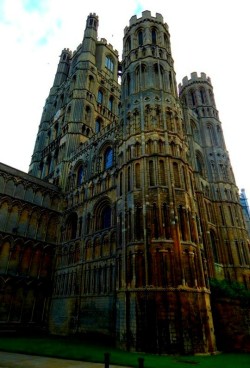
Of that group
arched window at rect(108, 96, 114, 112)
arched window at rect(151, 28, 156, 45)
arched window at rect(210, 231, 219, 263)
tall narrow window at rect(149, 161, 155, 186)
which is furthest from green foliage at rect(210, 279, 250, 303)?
arched window at rect(108, 96, 114, 112)

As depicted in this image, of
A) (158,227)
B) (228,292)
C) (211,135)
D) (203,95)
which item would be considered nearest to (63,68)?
(203,95)

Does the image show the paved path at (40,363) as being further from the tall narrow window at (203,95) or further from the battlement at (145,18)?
the tall narrow window at (203,95)

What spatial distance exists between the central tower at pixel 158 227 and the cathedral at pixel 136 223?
3.0 inches

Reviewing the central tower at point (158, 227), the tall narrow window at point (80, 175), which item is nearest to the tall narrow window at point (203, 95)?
the central tower at point (158, 227)

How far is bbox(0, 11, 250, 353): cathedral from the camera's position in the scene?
16.2m

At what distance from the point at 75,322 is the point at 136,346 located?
9.57 m

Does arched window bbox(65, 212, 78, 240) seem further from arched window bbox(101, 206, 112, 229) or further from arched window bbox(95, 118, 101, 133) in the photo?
arched window bbox(95, 118, 101, 133)

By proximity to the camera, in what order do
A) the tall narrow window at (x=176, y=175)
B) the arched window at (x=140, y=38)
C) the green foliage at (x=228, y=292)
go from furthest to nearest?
1. the arched window at (x=140, y=38)
2. the tall narrow window at (x=176, y=175)
3. the green foliage at (x=228, y=292)

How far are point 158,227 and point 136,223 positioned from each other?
170 centimetres

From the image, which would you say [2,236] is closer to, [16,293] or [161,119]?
[16,293]

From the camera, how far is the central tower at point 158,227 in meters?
15.2

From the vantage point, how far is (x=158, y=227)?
59.3ft

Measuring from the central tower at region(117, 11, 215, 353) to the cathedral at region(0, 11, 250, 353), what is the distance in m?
0.08

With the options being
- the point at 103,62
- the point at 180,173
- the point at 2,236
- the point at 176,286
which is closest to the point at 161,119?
the point at 180,173
